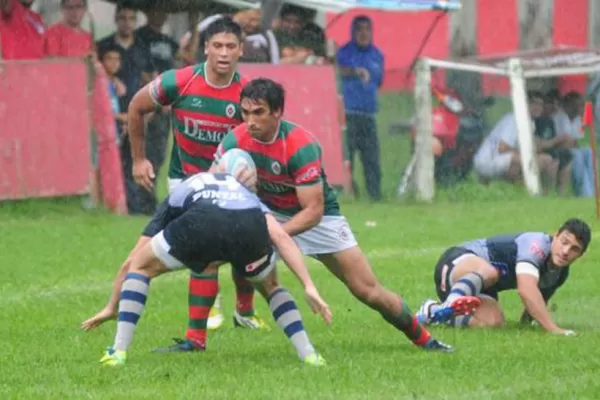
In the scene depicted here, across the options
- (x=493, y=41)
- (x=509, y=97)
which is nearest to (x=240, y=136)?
(x=509, y=97)

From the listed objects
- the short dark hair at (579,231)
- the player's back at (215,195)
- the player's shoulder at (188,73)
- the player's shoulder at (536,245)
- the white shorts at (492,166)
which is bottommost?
the white shorts at (492,166)

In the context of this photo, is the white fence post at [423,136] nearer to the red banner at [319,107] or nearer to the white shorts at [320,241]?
the red banner at [319,107]

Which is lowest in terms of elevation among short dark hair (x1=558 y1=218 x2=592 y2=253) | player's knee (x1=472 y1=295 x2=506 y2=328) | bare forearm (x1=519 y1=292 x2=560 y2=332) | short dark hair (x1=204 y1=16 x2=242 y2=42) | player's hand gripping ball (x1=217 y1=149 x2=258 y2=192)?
player's knee (x1=472 y1=295 x2=506 y2=328)

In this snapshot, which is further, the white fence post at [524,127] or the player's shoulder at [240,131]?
the white fence post at [524,127]

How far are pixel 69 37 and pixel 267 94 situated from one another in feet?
31.6

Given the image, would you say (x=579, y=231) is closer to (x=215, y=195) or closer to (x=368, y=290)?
(x=368, y=290)

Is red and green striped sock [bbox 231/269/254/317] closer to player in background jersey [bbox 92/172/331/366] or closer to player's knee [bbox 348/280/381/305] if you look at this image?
player's knee [bbox 348/280/381/305]

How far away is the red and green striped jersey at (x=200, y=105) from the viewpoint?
1115 cm

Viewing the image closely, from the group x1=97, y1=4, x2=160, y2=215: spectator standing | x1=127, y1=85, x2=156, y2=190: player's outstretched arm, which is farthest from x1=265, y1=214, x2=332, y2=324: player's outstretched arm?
x1=97, y1=4, x2=160, y2=215: spectator standing

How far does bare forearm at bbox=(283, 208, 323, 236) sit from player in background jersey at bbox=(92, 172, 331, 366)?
0.26m

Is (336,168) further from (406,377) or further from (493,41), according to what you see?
(493,41)

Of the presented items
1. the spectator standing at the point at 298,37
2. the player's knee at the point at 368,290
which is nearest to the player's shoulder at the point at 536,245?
the player's knee at the point at 368,290

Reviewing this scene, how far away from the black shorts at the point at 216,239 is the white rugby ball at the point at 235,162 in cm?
41

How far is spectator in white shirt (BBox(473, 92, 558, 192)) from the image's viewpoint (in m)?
22.1
